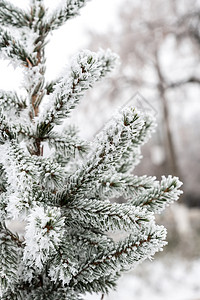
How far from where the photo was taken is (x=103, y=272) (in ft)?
1.49

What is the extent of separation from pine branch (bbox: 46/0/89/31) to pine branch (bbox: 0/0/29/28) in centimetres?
5

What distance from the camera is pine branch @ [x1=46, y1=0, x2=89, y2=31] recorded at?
531 mm

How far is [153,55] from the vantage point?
4.30 meters

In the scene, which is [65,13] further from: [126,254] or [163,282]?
[163,282]

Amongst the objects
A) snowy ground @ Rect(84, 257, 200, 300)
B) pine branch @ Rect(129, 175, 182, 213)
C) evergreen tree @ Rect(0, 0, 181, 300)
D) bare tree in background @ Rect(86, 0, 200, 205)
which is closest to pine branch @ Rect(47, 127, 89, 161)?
evergreen tree @ Rect(0, 0, 181, 300)

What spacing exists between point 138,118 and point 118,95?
4075 mm

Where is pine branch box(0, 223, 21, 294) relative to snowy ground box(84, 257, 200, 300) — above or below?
below

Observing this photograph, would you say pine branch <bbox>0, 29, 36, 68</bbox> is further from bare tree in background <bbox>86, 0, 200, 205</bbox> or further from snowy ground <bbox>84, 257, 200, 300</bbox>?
bare tree in background <bbox>86, 0, 200, 205</bbox>

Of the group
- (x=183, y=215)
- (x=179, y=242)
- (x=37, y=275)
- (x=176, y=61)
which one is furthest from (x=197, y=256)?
(x=37, y=275)

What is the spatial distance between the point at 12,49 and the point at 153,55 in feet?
13.4

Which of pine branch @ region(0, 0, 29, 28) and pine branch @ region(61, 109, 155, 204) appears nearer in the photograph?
pine branch @ region(61, 109, 155, 204)

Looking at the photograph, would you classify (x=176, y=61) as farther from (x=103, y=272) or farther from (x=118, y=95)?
(x=103, y=272)

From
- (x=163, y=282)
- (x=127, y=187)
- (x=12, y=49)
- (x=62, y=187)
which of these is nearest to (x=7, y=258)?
(x=62, y=187)

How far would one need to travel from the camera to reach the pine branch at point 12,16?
524 millimetres
